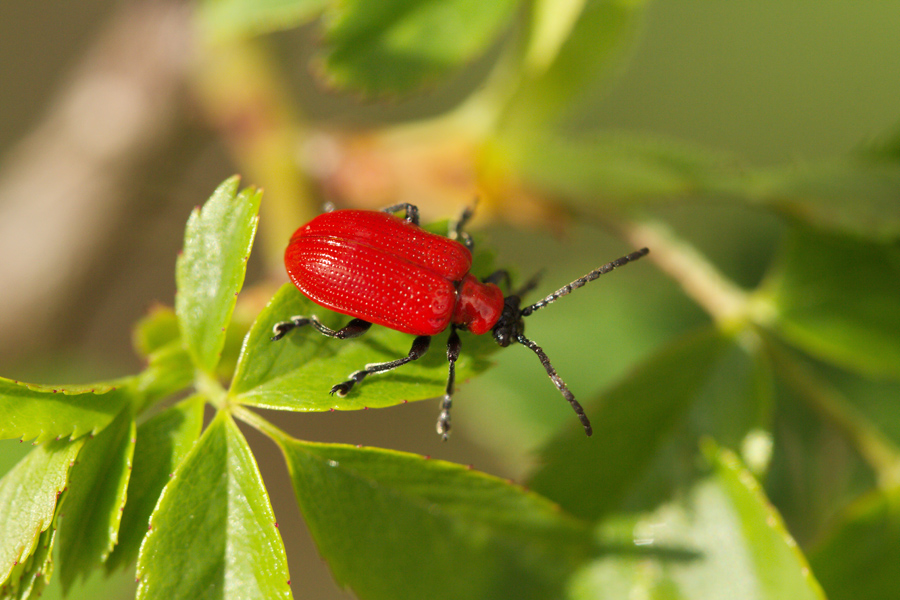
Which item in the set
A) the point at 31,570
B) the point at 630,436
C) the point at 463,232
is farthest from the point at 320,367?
the point at 630,436

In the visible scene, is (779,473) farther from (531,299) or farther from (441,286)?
(441,286)

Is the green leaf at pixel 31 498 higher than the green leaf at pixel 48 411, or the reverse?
the green leaf at pixel 48 411

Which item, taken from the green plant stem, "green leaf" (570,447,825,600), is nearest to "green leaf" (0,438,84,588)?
"green leaf" (570,447,825,600)

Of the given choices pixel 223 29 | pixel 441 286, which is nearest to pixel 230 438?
pixel 441 286

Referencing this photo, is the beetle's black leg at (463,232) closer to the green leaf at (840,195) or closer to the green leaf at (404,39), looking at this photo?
the green leaf at (404,39)

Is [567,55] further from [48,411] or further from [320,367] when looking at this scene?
[48,411]

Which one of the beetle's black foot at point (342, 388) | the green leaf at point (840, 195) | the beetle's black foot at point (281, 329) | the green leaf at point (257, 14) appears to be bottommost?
the green leaf at point (840, 195)

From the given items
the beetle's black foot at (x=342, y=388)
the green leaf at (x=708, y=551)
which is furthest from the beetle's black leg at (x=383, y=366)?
the green leaf at (x=708, y=551)
